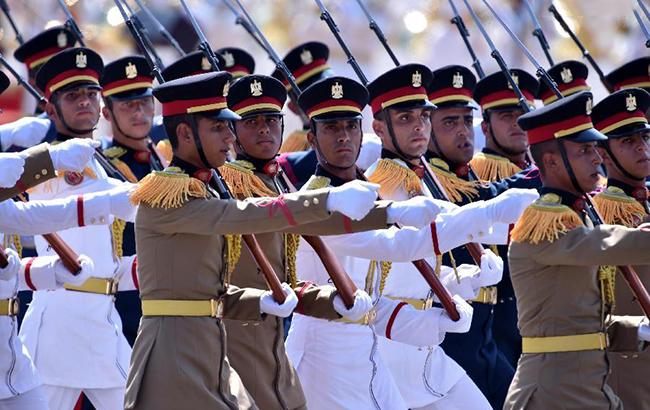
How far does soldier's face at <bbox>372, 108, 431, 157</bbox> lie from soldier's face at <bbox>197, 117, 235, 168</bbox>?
188 cm

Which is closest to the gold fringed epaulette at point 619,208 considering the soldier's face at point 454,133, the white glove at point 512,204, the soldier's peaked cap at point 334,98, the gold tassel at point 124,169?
the soldier's peaked cap at point 334,98

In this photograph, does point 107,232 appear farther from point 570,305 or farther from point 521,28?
point 521,28

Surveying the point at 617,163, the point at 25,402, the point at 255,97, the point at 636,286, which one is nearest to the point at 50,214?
the point at 25,402

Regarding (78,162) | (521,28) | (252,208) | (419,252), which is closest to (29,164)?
(78,162)

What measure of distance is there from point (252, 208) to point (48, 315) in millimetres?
2756

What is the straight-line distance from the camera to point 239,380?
731cm

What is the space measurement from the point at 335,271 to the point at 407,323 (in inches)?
26.4

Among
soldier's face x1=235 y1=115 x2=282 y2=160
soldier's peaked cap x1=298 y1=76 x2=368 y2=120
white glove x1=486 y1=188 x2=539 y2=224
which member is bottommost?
white glove x1=486 y1=188 x2=539 y2=224

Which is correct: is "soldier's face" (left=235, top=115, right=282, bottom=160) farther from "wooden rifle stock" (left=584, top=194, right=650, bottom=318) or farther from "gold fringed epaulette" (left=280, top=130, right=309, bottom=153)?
"gold fringed epaulette" (left=280, top=130, right=309, bottom=153)

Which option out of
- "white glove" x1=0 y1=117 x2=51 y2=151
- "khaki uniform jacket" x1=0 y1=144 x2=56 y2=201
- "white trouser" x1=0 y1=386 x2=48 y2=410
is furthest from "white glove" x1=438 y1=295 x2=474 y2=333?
"white glove" x1=0 y1=117 x2=51 y2=151

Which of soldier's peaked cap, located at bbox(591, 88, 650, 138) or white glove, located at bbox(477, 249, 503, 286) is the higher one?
soldier's peaked cap, located at bbox(591, 88, 650, 138)

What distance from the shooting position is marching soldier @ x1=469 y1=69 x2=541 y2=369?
33.8ft

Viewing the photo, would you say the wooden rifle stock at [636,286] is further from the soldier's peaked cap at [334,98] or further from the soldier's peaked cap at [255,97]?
the soldier's peaked cap at [255,97]

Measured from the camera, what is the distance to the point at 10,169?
702 cm
